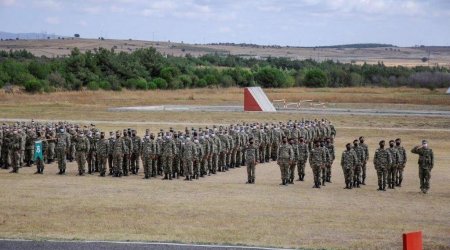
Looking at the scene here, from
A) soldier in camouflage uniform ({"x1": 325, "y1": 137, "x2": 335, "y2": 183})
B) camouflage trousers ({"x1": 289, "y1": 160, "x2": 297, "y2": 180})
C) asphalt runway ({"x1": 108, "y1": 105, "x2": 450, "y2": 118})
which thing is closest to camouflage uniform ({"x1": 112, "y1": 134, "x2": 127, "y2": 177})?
camouflage trousers ({"x1": 289, "y1": 160, "x2": 297, "y2": 180})

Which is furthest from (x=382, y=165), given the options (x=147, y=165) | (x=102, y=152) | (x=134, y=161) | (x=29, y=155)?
(x=29, y=155)

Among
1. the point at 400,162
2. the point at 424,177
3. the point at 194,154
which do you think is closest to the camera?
the point at 424,177

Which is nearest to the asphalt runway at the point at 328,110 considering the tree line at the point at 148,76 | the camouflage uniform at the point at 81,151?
the tree line at the point at 148,76

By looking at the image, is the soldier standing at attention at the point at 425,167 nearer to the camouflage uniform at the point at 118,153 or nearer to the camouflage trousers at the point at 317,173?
the camouflage trousers at the point at 317,173

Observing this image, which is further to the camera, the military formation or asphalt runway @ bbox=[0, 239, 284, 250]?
→ the military formation

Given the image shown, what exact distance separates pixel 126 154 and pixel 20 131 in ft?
14.4

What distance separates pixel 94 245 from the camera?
15.6 metres

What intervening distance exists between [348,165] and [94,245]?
38.9 feet

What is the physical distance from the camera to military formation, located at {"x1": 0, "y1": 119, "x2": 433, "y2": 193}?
2606cm

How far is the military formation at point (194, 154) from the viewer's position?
1026 inches

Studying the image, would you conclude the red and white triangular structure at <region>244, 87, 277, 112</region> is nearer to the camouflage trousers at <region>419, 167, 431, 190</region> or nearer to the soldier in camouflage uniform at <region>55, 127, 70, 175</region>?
the soldier in camouflage uniform at <region>55, 127, 70, 175</region>

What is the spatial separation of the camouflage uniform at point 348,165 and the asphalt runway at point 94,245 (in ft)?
35.5

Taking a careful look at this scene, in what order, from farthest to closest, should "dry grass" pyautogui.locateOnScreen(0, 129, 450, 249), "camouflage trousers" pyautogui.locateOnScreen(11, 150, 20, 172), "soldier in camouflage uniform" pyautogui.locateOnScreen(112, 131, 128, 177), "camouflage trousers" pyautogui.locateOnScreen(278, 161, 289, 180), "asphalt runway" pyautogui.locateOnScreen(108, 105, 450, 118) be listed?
"asphalt runway" pyautogui.locateOnScreen(108, 105, 450, 118)
"camouflage trousers" pyautogui.locateOnScreen(11, 150, 20, 172)
"soldier in camouflage uniform" pyautogui.locateOnScreen(112, 131, 128, 177)
"camouflage trousers" pyautogui.locateOnScreen(278, 161, 289, 180)
"dry grass" pyautogui.locateOnScreen(0, 129, 450, 249)

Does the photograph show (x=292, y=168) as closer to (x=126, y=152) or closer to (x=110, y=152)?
(x=126, y=152)
